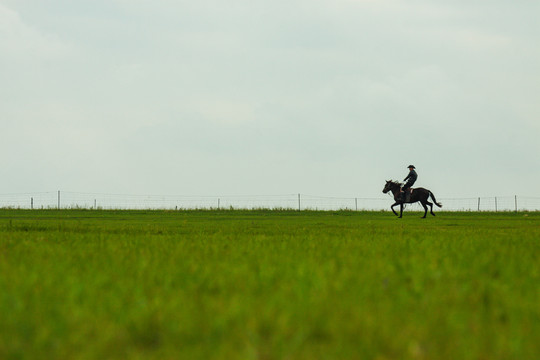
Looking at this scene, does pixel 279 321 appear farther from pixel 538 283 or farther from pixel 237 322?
pixel 538 283

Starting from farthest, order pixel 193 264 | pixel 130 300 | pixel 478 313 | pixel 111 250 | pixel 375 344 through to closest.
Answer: pixel 111 250 < pixel 193 264 < pixel 130 300 < pixel 478 313 < pixel 375 344

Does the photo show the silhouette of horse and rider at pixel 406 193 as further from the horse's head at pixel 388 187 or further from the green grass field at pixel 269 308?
the green grass field at pixel 269 308

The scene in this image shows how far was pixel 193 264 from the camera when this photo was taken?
692cm

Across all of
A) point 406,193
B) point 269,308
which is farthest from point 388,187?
point 269,308

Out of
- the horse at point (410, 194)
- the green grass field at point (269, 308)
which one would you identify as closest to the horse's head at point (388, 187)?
the horse at point (410, 194)

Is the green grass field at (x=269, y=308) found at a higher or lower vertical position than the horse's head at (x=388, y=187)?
lower

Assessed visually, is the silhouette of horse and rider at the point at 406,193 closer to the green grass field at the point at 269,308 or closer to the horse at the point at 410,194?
the horse at the point at 410,194

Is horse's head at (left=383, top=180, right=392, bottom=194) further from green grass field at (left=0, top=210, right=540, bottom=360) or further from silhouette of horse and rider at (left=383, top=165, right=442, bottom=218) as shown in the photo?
green grass field at (left=0, top=210, right=540, bottom=360)

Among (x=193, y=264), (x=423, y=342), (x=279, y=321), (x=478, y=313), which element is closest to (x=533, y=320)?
(x=478, y=313)

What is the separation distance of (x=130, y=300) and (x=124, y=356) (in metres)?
1.50

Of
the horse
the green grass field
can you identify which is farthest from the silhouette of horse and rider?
the green grass field

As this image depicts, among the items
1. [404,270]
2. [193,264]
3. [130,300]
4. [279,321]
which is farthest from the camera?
[193,264]

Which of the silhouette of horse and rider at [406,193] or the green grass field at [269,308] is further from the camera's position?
the silhouette of horse and rider at [406,193]

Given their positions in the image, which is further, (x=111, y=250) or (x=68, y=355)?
(x=111, y=250)
